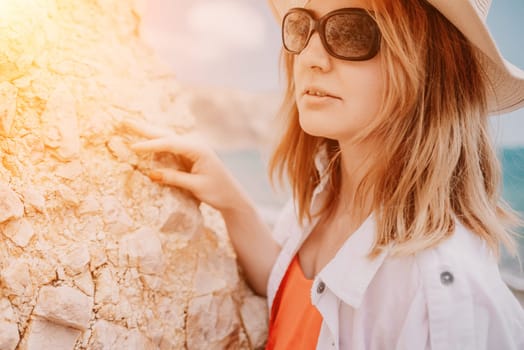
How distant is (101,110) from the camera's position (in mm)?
1695

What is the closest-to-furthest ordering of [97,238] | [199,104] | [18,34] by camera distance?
[18,34]
[97,238]
[199,104]

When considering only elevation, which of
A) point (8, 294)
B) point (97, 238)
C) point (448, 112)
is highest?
point (448, 112)

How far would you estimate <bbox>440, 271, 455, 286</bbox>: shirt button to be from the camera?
1.42 metres

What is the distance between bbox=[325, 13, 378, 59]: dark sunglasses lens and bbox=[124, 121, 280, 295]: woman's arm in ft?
2.11

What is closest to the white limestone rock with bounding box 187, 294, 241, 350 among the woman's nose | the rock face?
the rock face

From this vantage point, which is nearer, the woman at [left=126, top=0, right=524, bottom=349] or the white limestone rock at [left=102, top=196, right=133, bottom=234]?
the woman at [left=126, top=0, right=524, bottom=349]

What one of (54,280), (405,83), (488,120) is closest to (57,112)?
(54,280)

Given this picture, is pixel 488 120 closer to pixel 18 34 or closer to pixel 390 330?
pixel 390 330

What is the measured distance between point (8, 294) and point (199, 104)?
36.4 feet

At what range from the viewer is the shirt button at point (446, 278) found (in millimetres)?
1424

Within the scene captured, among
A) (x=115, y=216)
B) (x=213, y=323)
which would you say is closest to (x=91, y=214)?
(x=115, y=216)

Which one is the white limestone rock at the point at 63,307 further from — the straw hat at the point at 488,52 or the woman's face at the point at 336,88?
the straw hat at the point at 488,52

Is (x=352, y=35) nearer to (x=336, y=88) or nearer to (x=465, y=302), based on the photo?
(x=336, y=88)

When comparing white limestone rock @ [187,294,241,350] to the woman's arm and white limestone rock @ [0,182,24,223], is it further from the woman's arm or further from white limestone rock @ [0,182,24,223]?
white limestone rock @ [0,182,24,223]
